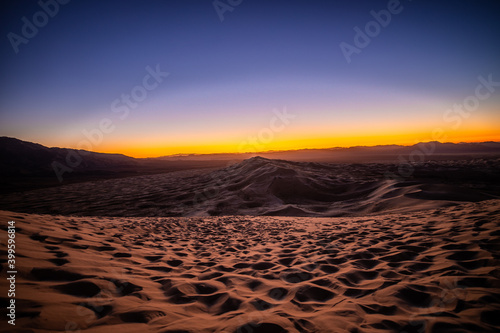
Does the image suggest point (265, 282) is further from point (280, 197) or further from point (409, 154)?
point (409, 154)

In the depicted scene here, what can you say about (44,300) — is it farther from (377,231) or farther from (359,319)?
(377,231)

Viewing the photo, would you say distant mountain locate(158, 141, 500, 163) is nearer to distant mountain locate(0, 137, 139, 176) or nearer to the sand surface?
the sand surface

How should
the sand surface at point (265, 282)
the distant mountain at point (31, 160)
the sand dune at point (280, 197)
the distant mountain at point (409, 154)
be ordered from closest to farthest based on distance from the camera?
the sand surface at point (265, 282), the sand dune at point (280, 197), the distant mountain at point (31, 160), the distant mountain at point (409, 154)

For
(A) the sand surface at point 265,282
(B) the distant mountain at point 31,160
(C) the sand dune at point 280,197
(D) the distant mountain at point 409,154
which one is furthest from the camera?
(D) the distant mountain at point 409,154

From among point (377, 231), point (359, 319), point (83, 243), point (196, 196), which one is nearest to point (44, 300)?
point (83, 243)

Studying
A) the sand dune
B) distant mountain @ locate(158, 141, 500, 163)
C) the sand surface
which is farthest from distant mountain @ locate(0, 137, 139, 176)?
distant mountain @ locate(158, 141, 500, 163)

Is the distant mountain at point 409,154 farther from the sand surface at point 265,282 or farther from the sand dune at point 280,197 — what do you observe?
the sand surface at point 265,282

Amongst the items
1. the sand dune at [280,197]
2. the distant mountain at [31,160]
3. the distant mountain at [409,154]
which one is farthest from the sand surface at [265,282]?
the distant mountain at [409,154]

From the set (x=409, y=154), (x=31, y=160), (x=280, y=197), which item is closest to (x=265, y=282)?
(x=280, y=197)

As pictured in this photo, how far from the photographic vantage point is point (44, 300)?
185 centimetres

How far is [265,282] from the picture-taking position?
2797mm

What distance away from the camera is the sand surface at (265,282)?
1.84m

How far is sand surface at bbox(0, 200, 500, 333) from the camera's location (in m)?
1.84

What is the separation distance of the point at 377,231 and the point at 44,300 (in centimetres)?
546
